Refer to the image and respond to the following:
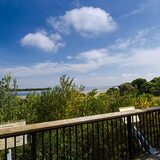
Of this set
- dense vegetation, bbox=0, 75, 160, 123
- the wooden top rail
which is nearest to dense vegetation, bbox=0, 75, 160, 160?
dense vegetation, bbox=0, 75, 160, 123

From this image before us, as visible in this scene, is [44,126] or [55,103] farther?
[55,103]

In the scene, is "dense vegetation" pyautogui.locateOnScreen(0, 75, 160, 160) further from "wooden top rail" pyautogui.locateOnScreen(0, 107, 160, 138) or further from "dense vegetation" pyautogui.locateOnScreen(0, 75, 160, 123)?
"wooden top rail" pyautogui.locateOnScreen(0, 107, 160, 138)

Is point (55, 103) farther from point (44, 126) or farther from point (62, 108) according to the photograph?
point (44, 126)

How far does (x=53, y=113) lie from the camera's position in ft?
22.2

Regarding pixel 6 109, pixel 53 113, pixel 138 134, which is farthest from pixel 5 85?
pixel 138 134

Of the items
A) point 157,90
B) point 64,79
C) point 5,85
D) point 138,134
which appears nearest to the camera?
point 138,134

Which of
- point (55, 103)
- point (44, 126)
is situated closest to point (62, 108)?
point (55, 103)

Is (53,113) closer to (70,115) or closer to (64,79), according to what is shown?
(70,115)

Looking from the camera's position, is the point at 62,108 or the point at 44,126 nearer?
the point at 44,126

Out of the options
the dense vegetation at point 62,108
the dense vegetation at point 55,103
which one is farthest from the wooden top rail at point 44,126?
the dense vegetation at point 55,103

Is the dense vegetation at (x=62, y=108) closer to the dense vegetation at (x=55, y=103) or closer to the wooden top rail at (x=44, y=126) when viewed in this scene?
the dense vegetation at (x=55, y=103)

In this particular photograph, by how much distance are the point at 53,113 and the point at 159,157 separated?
2.81 m

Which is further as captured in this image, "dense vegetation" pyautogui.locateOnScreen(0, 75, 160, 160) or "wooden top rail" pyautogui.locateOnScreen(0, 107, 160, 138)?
"dense vegetation" pyautogui.locateOnScreen(0, 75, 160, 160)

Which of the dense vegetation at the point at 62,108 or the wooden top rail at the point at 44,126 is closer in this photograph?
the wooden top rail at the point at 44,126
